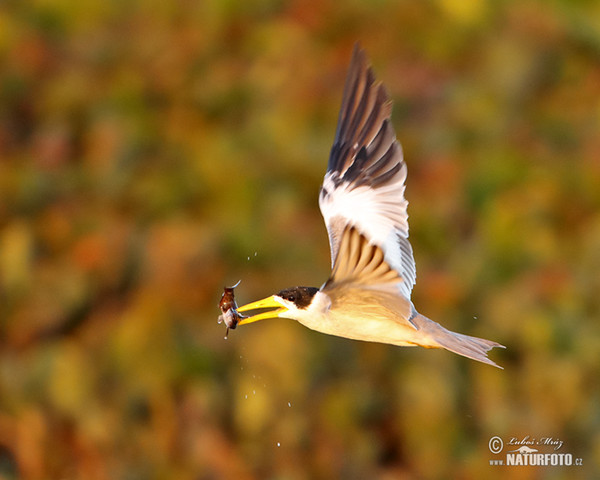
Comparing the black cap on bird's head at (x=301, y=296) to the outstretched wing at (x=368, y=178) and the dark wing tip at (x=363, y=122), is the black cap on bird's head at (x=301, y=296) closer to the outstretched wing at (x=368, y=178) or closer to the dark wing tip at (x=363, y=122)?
the outstretched wing at (x=368, y=178)

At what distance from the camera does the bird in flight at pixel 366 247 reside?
321 cm

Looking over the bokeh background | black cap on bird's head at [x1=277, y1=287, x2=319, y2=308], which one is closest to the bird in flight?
black cap on bird's head at [x1=277, y1=287, x2=319, y2=308]

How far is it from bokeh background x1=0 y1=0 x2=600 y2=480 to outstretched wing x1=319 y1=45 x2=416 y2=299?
3.69 metres

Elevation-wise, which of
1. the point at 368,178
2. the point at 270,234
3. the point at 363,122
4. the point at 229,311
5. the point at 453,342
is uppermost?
the point at 270,234

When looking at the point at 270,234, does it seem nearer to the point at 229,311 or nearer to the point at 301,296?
the point at 229,311

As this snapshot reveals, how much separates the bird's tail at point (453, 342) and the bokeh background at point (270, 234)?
11.9 feet

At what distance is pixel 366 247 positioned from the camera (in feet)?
10.2

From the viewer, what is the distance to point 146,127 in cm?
1069

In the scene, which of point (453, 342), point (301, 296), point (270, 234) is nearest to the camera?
point (301, 296)

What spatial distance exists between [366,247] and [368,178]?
53 cm

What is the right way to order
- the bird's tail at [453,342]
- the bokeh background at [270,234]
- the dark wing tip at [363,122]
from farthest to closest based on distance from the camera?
the bokeh background at [270,234] → the dark wing tip at [363,122] → the bird's tail at [453,342]

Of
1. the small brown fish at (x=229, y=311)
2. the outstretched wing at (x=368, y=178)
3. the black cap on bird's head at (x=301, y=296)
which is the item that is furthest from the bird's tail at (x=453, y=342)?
the small brown fish at (x=229, y=311)

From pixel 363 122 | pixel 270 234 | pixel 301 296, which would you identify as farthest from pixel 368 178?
pixel 270 234

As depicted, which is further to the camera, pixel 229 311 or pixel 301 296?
pixel 229 311
